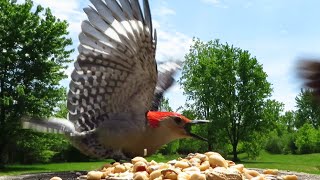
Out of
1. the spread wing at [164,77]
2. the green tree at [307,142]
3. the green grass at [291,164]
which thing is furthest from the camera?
the green tree at [307,142]

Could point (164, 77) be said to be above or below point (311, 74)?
above

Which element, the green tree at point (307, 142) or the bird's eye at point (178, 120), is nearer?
the bird's eye at point (178, 120)

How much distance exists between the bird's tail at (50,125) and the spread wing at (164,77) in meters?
0.95

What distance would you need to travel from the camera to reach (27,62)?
18.9m

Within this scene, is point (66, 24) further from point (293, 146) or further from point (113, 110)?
point (293, 146)

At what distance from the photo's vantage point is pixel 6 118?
18.4 metres

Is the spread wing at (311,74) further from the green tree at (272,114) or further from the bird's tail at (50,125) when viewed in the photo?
the green tree at (272,114)

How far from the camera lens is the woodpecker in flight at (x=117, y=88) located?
3348 millimetres

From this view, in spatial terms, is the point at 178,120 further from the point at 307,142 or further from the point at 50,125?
the point at 307,142

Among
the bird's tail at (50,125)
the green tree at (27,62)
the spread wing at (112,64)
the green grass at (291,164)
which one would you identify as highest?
the green tree at (27,62)

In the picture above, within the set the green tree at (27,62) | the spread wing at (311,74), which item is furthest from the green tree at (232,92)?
the spread wing at (311,74)

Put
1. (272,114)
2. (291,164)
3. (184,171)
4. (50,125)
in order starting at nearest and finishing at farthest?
(184,171) → (50,125) → (291,164) → (272,114)

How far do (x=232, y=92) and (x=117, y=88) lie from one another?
925 inches

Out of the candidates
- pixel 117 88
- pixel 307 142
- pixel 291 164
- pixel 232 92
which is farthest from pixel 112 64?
pixel 307 142
